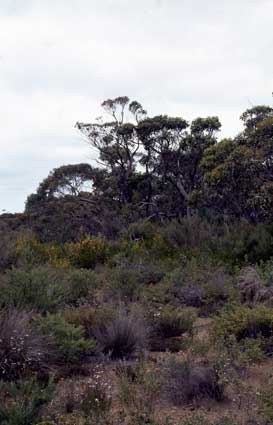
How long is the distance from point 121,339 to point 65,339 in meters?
0.85

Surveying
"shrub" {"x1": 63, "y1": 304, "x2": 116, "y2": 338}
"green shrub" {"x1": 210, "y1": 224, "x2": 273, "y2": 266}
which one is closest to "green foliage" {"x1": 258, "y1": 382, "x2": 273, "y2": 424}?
"shrub" {"x1": 63, "y1": 304, "x2": 116, "y2": 338}

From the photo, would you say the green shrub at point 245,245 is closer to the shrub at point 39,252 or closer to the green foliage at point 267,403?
the shrub at point 39,252

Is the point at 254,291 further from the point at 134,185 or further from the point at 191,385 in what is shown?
the point at 134,185

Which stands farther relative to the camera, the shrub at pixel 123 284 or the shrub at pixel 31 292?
the shrub at pixel 123 284

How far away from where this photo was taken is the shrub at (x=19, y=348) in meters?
5.97

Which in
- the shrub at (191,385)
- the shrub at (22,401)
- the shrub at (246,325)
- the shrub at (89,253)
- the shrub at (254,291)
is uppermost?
the shrub at (89,253)

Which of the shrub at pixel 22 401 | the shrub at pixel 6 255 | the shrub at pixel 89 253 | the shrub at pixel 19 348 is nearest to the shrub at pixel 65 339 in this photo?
the shrub at pixel 19 348

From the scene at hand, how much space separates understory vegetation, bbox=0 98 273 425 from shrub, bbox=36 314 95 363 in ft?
0.05

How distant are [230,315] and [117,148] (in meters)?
26.4

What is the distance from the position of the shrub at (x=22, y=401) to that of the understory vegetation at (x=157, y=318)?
0.01 metres

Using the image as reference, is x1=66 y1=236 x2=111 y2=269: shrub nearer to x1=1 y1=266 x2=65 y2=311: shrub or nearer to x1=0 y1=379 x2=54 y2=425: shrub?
x1=1 y1=266 x2=65 y2=311: shrub

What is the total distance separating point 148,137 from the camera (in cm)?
3180

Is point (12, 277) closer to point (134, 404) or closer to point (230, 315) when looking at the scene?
point (230, 315)

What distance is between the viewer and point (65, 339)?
6.73m
